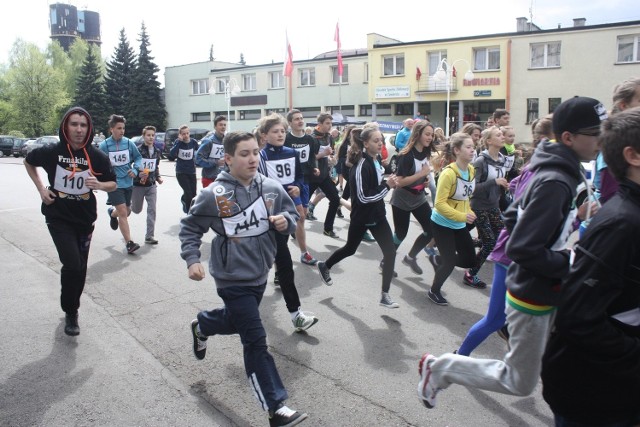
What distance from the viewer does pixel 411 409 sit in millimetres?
3471

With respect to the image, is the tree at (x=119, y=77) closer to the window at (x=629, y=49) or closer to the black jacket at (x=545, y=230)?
the window at (x=629, y=49)

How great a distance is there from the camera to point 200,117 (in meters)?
55.1

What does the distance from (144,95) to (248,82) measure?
35.8ft

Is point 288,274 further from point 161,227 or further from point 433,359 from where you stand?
point 161,227

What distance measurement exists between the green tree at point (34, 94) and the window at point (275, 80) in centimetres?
2579

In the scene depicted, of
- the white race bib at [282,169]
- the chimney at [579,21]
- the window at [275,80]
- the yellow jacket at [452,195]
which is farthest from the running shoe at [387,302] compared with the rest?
the window at [275,80]

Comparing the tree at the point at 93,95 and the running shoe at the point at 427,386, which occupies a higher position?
the tree at the point at 93,95

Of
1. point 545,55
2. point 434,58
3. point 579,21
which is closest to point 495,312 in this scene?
point 545,55

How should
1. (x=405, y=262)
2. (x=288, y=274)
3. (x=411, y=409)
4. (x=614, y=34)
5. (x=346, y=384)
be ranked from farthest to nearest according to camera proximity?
(x=614, y=34) → (x=405, y=262) → (x=288, y=274) → (x=346, y=384) → (x=411, y=409)

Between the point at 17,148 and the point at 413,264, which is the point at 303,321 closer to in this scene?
the point at 413,264

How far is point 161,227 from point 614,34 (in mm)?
32119

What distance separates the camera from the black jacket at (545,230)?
2.22m

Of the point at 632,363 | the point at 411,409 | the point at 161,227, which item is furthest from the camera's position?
the point at 161,227

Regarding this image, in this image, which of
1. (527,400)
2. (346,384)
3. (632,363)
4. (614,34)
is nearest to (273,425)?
(346,384)
